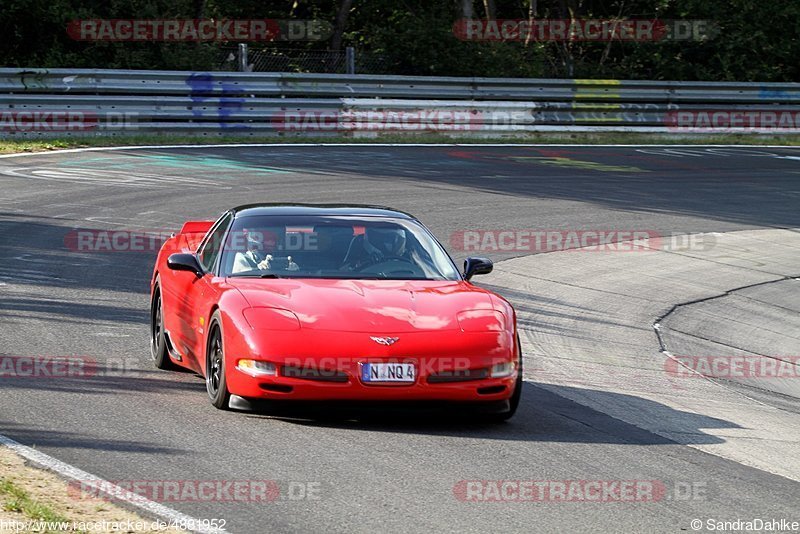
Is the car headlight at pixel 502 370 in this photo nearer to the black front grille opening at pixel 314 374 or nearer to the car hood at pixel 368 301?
the car hood at pixel 368 301

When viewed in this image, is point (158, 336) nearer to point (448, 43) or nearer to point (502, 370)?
point (502, 370)

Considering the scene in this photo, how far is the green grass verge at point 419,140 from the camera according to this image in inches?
960

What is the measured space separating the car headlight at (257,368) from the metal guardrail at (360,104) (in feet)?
59.4

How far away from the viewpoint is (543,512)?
624 cm

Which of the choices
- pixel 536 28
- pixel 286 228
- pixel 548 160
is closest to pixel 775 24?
pixel 536 28

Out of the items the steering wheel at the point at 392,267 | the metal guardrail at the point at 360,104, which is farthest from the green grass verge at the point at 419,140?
the steering wheel at the point at 392,267

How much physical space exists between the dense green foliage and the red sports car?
67.2ft

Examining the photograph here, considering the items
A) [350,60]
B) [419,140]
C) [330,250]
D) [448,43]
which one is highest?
[448,43]

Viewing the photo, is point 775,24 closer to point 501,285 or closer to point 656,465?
point 501,285

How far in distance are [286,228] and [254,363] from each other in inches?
63.9

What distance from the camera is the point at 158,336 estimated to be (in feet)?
32.3

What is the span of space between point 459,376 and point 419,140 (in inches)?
812

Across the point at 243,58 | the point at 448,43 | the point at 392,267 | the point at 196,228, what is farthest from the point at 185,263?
the point at 448,43

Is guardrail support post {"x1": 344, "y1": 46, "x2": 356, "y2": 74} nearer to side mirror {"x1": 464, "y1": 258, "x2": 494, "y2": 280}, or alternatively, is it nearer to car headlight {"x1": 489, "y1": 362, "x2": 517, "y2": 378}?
side mirror {"x1": 464, "y1": 258, "x2": 494, "y2": 280}
